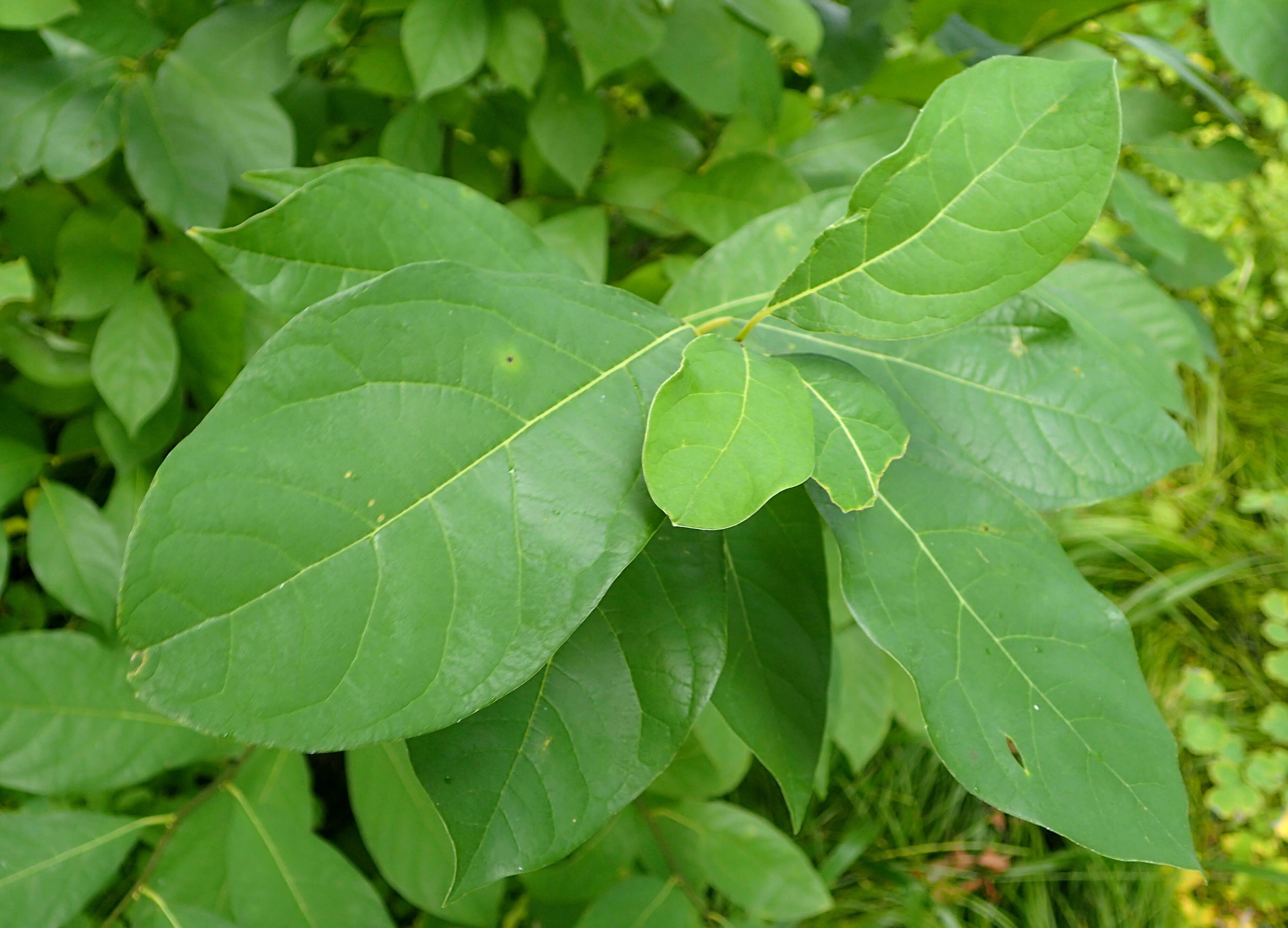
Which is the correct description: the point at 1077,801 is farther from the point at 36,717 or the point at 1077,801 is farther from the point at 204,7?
the point at 204,7

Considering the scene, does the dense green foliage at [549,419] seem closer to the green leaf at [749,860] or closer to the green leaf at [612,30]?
the green leaf at [612,30]

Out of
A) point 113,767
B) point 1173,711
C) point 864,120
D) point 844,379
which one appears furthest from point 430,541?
point 1173,711

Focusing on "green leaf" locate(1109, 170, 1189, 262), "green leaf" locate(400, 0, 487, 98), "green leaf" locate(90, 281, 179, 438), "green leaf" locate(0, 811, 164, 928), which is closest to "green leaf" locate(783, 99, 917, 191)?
"green leaf" locate(1109, 170, 1189, 262)

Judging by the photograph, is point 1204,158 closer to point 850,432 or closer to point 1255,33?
point 1255,33

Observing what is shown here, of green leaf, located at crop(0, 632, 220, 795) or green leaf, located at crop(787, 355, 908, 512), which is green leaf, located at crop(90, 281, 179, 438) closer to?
green leaf, located at crop(0, 632, 220, 795)

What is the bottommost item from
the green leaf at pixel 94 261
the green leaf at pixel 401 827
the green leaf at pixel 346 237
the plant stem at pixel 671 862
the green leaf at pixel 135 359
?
the plant stem at pixel 671 862

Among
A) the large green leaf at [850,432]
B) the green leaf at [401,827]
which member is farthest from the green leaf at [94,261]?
the large green leaf at [850,432]
